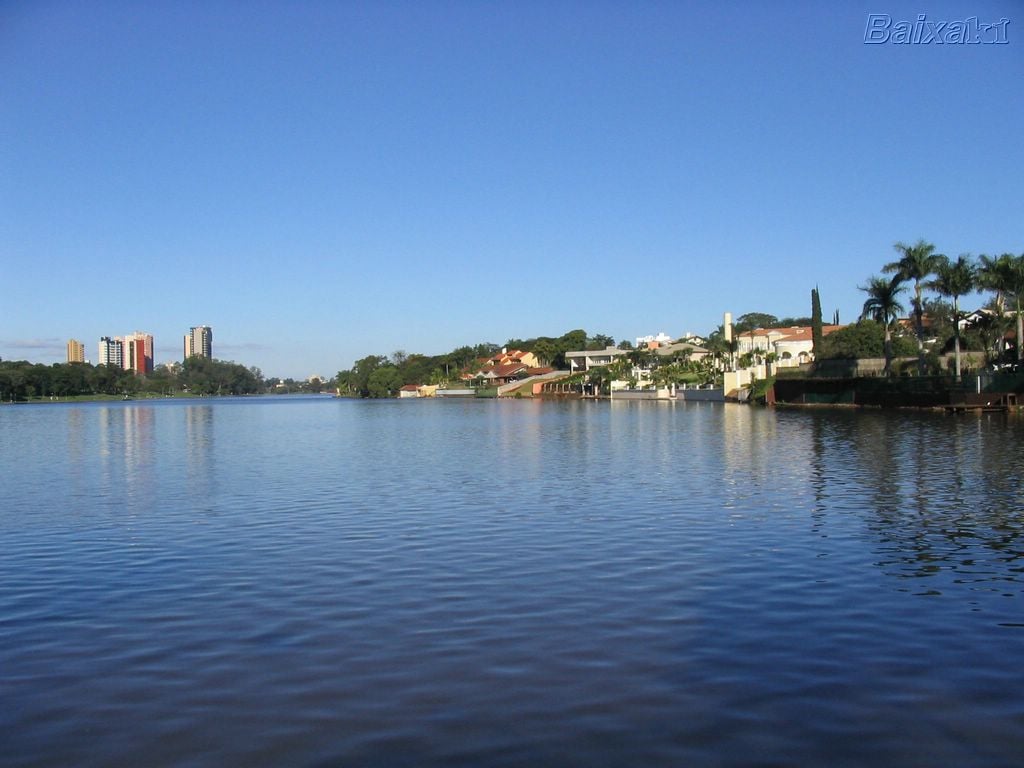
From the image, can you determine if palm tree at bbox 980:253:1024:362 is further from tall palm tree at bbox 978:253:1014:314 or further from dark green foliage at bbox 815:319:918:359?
dark green foliage at bbox 815:319:918:359

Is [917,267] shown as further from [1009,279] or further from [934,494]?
[934,494]

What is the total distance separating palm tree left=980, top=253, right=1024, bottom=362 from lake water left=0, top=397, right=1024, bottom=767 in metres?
40.5

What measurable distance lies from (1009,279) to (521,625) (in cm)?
5783

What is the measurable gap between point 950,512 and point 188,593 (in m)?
13.1

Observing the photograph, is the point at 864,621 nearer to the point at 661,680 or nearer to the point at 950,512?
the point at 661,680

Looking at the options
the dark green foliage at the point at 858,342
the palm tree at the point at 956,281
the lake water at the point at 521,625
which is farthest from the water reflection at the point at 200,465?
the dark green foliage at the point at 858,342

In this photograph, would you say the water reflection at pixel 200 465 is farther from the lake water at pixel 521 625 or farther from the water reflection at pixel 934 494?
the water reflection at pixel 934 494

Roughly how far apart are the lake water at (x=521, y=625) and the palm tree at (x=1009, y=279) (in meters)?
40.5

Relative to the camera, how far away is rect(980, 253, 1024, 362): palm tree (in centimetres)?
5712

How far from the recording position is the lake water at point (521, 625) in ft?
22.1

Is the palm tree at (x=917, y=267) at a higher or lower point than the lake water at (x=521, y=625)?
higher

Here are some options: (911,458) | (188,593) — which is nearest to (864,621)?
(188,593)

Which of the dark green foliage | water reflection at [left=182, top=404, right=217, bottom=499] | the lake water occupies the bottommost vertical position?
the lake water

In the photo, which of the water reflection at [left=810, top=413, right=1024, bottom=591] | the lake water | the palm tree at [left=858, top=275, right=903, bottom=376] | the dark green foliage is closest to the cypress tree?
the dark green foliage
